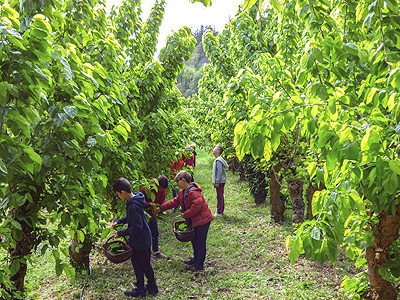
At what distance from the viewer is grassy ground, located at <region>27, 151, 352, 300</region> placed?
16.3 ft

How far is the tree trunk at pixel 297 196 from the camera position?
246 inches

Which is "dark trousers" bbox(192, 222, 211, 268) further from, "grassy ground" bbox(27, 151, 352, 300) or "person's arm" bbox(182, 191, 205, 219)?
"person's arm" bbox(182, 191, 205, 219)

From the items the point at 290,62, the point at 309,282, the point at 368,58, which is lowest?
the point at 309,282

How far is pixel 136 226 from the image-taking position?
14.9ft

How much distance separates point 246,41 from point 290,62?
77.8 inches

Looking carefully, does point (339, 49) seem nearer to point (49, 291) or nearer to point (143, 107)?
point (143, 107)

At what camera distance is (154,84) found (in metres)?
5.36

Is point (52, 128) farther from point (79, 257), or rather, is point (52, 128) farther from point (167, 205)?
point (79, 257)

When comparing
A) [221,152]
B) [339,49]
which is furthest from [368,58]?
[221,152]

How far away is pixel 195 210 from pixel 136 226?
4.53 ft

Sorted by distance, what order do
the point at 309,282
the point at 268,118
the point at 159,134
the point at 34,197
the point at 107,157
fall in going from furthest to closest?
the point at 159,134 < the point at 309,282 < the point at 107,157 < the point at 34,197 < the point at 268,118

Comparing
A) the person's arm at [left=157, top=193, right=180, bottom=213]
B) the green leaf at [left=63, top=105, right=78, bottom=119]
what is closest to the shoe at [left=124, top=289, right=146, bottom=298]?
the person's arm at [left=157, top=193, right=180, bottom=213]

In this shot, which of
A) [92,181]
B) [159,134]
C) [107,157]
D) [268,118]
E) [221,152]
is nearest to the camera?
[268,118]

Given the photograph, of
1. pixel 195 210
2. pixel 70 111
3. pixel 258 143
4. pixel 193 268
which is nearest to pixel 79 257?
pixel 193 268
